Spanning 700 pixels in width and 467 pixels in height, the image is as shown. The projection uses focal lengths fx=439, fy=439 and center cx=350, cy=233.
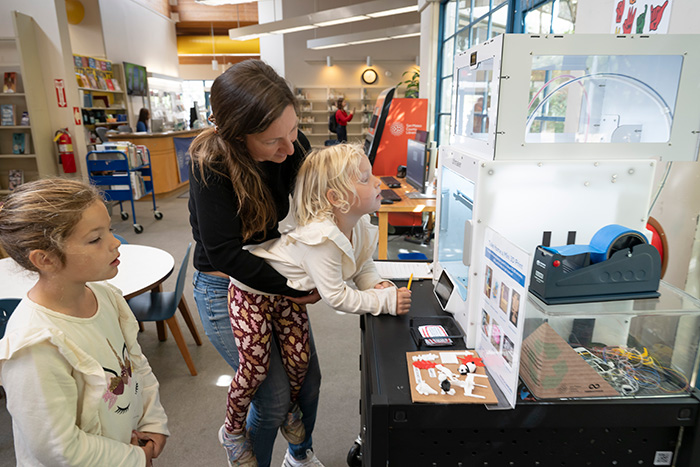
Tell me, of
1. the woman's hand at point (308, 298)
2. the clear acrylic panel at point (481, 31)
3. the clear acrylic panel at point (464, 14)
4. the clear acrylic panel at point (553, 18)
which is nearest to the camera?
the woman's hand at point (308, 298)

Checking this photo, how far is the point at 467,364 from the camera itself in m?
0.95

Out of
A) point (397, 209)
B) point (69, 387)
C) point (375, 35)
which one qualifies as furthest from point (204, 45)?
point (69, 387)

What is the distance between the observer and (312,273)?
3.78 feet

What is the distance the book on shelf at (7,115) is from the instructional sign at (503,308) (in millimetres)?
6860

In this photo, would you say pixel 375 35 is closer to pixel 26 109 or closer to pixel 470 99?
pixel 26 109

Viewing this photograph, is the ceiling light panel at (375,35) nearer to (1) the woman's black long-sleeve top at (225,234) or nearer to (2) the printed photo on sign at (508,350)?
(1) the woman's black long-sleeve top at (225,234)

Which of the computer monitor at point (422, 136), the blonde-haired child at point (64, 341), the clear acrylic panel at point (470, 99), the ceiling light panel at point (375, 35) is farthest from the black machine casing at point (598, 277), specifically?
the ceiling light panel at point (375, 35)

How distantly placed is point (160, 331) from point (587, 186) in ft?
8.80

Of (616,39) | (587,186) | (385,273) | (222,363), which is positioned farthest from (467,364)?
(222,363)

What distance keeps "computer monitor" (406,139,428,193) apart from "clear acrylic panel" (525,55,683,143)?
2.41 metres

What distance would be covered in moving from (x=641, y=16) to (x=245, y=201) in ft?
4.39

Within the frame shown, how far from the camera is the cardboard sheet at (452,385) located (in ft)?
2.77

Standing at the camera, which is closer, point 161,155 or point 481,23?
point 481,23

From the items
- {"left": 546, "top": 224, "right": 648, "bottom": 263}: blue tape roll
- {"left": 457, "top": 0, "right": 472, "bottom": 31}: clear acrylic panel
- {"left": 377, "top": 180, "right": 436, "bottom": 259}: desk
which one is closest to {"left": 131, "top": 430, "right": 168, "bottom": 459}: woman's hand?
{"left": 546, "top": 224, "right": 648, "bottom": 263}: blue tape roll
